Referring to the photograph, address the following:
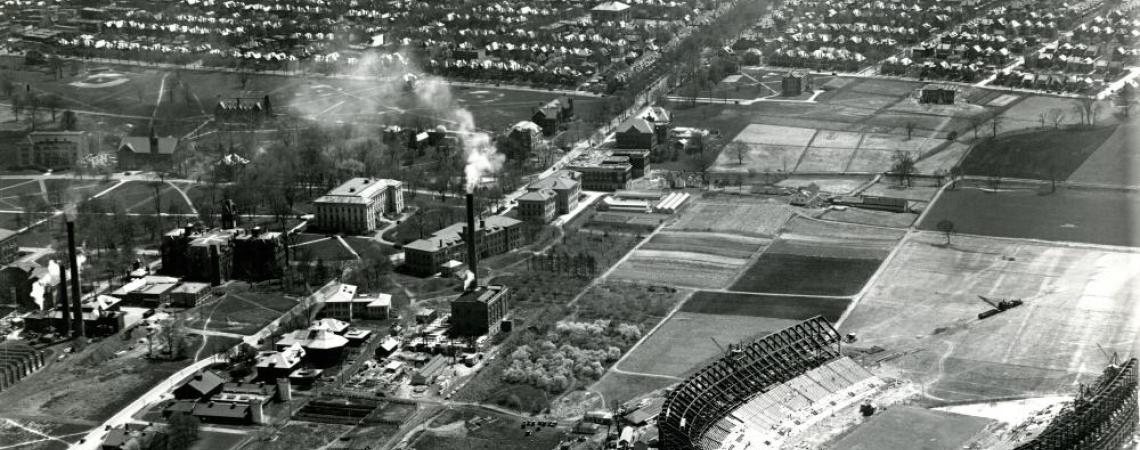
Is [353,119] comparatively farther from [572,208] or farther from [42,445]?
[42,445]

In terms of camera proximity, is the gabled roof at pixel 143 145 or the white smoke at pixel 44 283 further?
the gabled roof at pixel 143 145

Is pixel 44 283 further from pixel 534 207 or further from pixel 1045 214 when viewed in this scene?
pixel 1045 214

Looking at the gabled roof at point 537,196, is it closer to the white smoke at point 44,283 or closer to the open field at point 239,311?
the open field at point 239,311

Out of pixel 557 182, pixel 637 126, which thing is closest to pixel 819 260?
pixel 557 182

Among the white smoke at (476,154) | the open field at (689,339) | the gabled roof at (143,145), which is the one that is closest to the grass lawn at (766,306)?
the open field at (689,339)

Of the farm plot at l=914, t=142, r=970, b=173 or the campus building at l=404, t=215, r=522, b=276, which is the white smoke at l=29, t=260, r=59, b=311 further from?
the farm plot at l=914, t=142, r=970, b=173

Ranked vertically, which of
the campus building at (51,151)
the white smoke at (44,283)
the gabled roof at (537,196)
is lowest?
the white smoke at (44,283)

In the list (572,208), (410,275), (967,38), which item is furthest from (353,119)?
(967,38)
